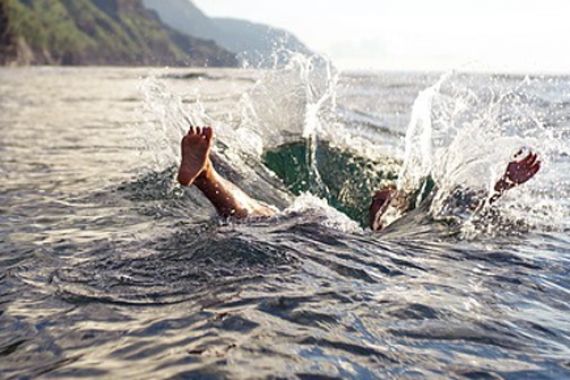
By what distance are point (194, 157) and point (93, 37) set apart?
151 meters

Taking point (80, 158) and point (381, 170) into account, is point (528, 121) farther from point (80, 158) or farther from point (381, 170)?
point (80, 158)

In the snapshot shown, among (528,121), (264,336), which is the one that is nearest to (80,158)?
(264,336)

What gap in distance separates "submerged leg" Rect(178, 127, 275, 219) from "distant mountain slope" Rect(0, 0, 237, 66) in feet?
300

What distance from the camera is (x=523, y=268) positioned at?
4.55 metres

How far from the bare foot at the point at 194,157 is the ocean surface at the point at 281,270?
434 mm

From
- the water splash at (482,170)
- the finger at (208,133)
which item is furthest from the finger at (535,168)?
the finger at (208,133)

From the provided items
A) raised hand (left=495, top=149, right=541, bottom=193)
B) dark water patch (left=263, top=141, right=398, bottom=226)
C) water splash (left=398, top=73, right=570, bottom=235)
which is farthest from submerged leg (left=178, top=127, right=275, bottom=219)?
dark water patch (left=263, top=141, right=398, bottom=226)

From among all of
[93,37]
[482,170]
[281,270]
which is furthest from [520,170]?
[93,37]

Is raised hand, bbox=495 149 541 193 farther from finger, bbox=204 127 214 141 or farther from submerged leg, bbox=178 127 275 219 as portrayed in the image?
finger, bbox=204 127 214 141

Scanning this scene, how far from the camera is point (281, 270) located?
13.8 ft

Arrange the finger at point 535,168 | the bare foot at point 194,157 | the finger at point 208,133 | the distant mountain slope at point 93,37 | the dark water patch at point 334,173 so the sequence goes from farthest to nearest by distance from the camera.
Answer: the distant mountain slope at point 93,37, the dark water patch at point 334,173, the finger at point 535,168, the finger at point 208,133, the bare foot at point 194,157

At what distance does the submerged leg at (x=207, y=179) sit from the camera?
16.9ft

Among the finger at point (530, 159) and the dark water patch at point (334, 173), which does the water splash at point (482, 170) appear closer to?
the finger at point (530, 159)

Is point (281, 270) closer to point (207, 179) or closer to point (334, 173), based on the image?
point (207, 179)
